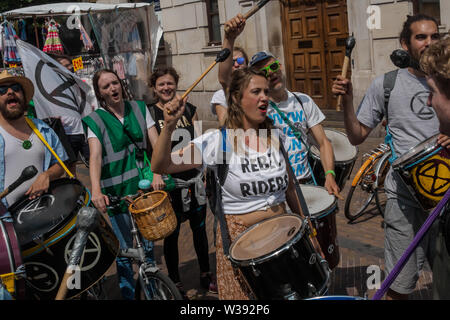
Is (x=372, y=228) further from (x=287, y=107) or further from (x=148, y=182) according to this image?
(x=148, y=182)

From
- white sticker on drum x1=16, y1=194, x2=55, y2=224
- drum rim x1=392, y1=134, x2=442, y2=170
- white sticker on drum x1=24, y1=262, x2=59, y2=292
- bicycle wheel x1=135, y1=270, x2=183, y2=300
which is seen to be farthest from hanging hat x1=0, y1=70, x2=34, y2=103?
drum rim x1=392, y1=134, x2=442, y2=170

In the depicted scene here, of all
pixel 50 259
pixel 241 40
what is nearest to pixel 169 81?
pixel 50 259

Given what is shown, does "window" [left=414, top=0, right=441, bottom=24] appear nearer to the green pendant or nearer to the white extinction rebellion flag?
the white extinction rebellion flag

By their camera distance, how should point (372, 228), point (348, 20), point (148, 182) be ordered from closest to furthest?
1. point (148, 182)
2. point (372, 228)
3. point (348, 20)

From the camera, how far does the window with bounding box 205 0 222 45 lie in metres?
14.6

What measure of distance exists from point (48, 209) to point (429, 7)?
8523mm

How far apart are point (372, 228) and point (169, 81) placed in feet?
9.31

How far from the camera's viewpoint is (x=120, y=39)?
14.3 metres

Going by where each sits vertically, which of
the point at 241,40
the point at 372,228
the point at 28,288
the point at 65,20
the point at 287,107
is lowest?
the point at 372,228

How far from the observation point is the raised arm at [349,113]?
2904 millimetres

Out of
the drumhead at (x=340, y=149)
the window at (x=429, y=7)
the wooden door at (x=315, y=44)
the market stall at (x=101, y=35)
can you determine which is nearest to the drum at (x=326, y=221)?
the drumhead at (x=340, y=149)

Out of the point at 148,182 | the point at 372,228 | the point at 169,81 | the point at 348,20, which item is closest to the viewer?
the point at 148,182

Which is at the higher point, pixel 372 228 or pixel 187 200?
pixel 187 200

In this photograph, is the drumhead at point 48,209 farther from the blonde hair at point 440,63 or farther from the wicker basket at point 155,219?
the blonde hair at point 440,63
